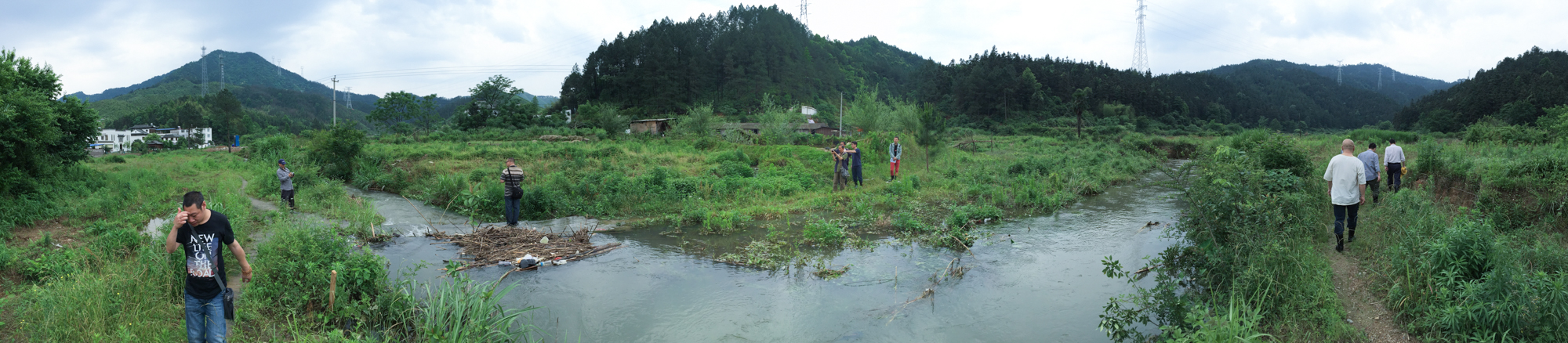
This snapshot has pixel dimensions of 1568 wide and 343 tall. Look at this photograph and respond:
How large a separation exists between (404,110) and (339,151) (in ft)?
176

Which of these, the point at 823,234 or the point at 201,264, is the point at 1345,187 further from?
the point at 201,264

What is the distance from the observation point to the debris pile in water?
8.98 meters

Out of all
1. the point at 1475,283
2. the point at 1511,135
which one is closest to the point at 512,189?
the point at 1475,283

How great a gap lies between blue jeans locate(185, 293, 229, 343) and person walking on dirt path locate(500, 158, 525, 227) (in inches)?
258

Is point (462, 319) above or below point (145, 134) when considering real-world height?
below

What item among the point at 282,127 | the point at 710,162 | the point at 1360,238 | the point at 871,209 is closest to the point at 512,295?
the point at 871,209

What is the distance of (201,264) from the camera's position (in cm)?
482

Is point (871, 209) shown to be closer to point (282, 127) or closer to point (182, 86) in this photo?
point (282, 127)


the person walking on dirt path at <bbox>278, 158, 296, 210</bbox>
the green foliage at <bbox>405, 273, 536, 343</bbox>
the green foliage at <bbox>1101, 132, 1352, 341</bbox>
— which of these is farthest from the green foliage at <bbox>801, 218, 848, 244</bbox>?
the person walking on dirt path at <bbox>278, 158, 296, 210</bbox>

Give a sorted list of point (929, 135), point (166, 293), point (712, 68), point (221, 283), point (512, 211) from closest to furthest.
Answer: point (221, 283) → point (166, 293) → point (512, 211) → point (929, 135) → point (712, 68)

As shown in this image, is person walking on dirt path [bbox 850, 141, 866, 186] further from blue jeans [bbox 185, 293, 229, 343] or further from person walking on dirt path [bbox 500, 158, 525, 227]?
blue jeans [bbox 185, 293, 229, 343]

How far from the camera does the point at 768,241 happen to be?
400 inches

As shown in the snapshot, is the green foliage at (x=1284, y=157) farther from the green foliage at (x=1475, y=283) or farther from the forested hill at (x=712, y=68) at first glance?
the forested hill at (x=712, y=68)

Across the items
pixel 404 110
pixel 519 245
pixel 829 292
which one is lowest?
pixel 829 292
